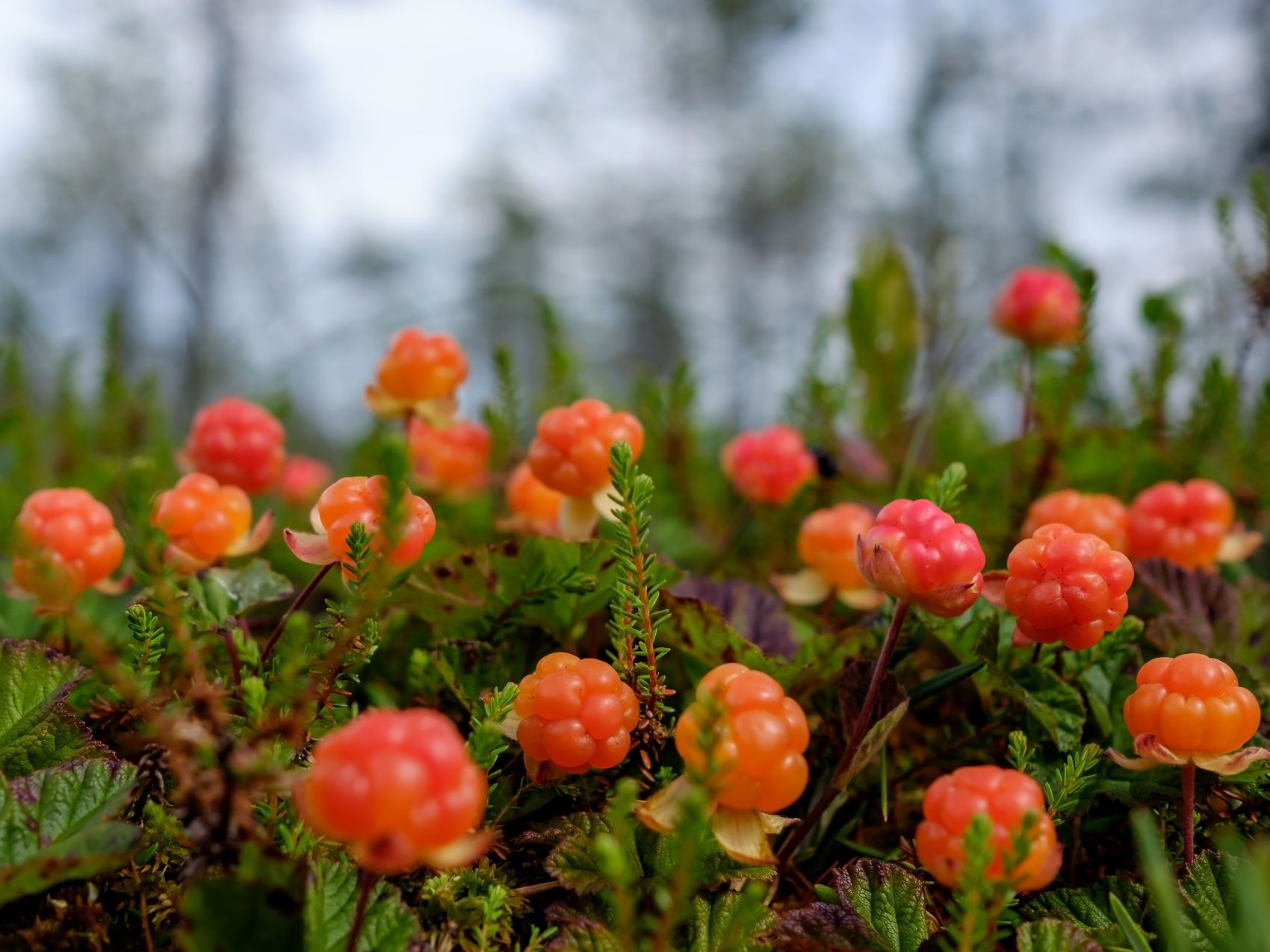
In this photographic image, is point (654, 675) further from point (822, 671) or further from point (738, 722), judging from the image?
point (822, 671)

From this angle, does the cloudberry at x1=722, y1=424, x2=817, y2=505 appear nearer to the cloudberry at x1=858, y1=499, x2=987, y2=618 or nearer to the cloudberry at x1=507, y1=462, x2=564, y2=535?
the cloudberry at x1=507, y1=462, x2=564, y2=535

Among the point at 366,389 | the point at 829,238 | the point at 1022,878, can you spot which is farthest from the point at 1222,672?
the point at 829,238

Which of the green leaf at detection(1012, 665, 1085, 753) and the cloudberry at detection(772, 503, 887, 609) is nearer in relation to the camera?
the green leaf at detection(1012, 665, 1085, 753)

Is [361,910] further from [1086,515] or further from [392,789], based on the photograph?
[1086,515]

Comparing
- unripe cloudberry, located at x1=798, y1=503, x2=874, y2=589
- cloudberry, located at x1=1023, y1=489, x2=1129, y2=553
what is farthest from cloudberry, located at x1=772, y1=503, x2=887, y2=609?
cloudberry, located at x1=1023, y1=489, x2=1129, y2=553

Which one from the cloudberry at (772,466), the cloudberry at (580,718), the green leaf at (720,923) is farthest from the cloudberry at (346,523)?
the cloudberry at (772,466)

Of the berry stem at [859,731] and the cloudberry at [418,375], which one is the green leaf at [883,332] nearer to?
the cloudberry at [418,375]
